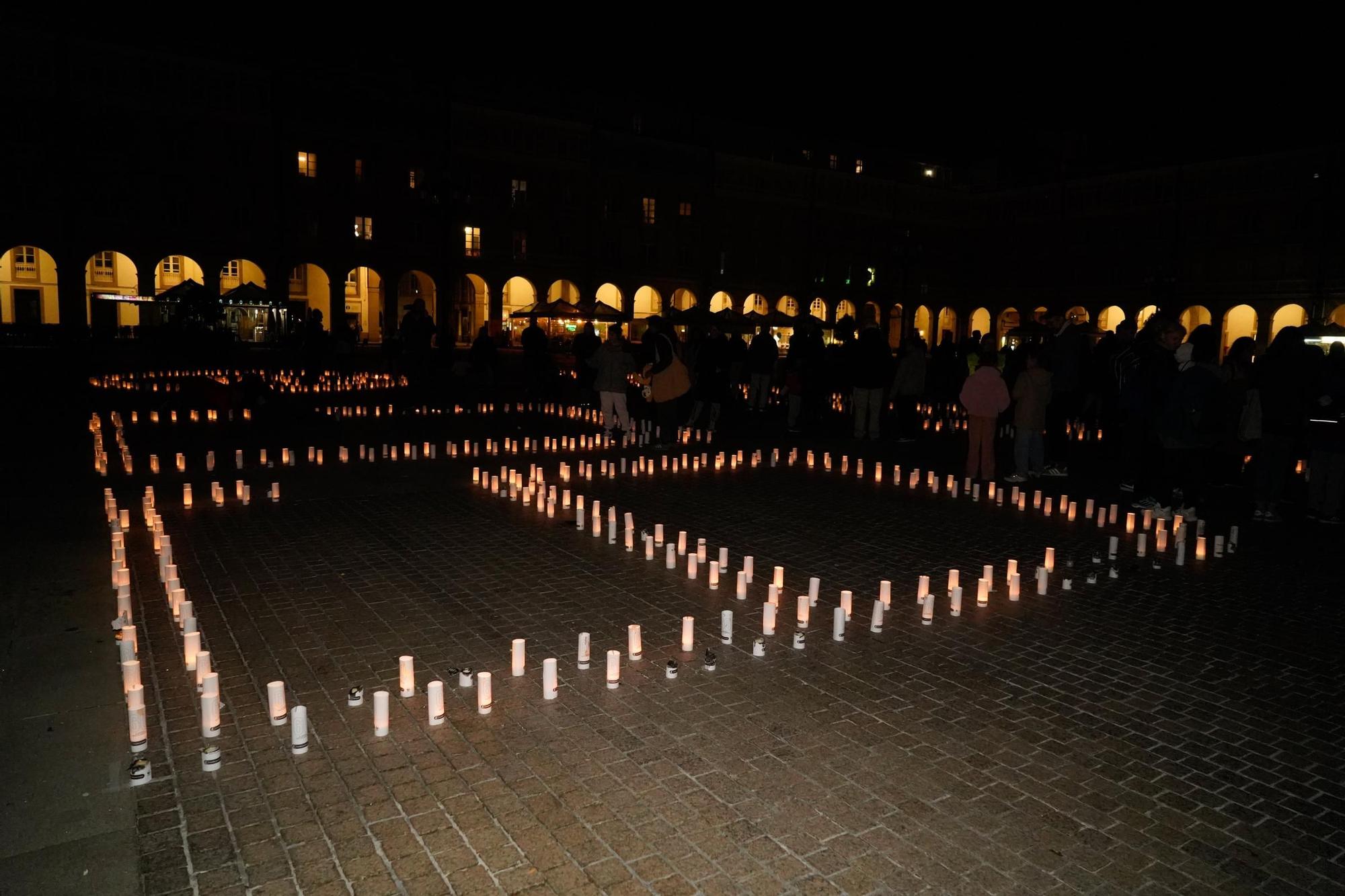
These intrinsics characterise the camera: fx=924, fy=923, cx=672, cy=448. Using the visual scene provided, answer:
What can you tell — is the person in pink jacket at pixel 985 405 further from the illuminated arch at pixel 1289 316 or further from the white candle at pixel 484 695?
the illuminated arch at pixel 1289 316

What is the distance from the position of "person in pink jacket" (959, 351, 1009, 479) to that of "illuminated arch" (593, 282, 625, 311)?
135 ft

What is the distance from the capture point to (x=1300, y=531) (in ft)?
32.3

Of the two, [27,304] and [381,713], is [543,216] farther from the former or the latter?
[381,713]

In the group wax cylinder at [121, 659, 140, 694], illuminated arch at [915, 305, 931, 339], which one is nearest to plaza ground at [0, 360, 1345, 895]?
wax cylinder at [121, 659, 140, 694]

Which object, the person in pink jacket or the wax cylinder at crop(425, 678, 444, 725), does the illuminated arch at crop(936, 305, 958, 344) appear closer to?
the person in pink jacket

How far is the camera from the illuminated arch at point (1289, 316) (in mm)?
45688

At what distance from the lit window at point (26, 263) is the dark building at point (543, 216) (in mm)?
134

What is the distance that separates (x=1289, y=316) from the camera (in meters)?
46.5

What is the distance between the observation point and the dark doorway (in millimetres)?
41750

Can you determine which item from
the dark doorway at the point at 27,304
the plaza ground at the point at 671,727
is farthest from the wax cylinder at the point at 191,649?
the dark doorway at the point at 27,304

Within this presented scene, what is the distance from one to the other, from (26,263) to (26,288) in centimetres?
156

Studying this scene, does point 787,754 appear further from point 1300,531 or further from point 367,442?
point 367,442

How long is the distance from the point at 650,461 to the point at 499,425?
547 centimetres

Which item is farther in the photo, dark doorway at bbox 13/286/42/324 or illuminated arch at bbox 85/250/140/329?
Result: dark doorway at bbox 13/286/42/324
